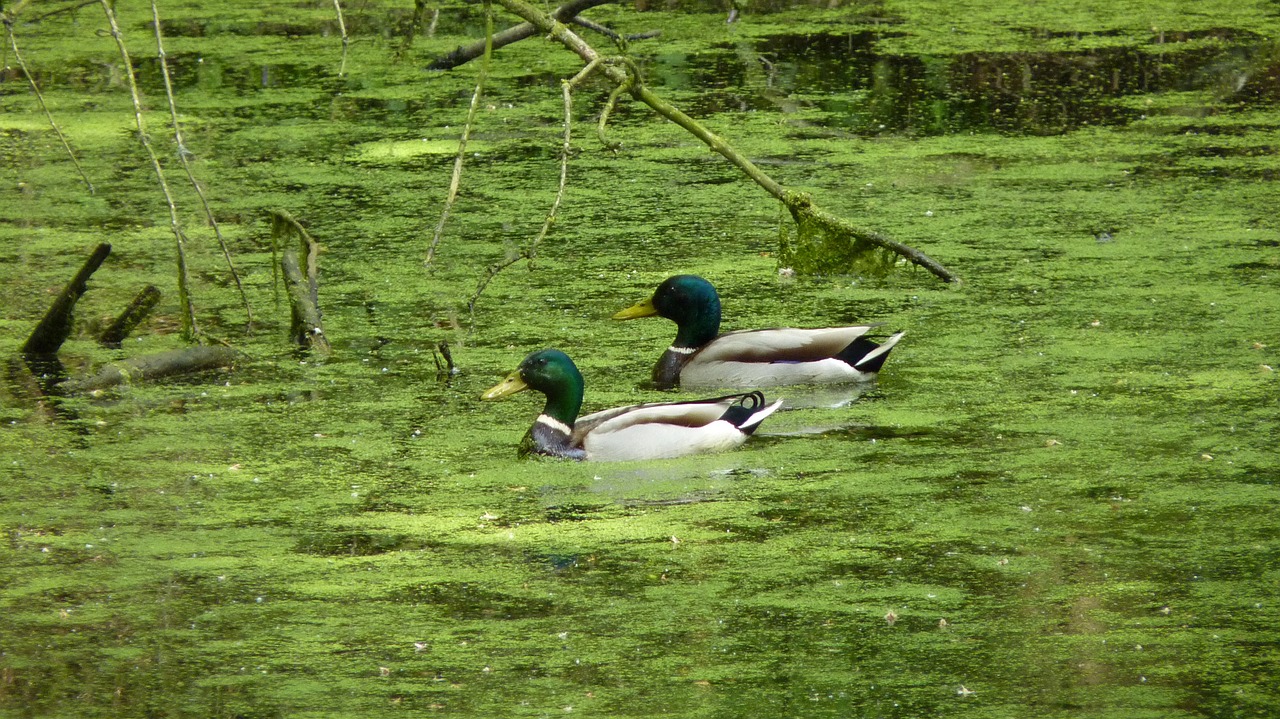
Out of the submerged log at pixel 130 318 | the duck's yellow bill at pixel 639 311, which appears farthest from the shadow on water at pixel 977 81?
the submerged log at pixel 130 318

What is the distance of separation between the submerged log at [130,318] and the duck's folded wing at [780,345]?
207cm

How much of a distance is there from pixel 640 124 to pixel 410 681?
21.9ft

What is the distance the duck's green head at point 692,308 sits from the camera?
6840 millimetres

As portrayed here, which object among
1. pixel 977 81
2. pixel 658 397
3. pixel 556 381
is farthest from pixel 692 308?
pixel 977 81

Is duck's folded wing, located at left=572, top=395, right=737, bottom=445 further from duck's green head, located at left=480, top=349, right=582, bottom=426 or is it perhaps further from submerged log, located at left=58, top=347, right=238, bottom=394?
submerged log, located at left=58, top=347, right=238, bottom=394

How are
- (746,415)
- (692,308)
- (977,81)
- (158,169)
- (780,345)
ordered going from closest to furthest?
(158,169), (746,415), (780,345), (692,308), (977,81)

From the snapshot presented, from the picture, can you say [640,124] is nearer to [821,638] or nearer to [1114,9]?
[1114,9]

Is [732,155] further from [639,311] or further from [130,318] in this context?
[130,318]

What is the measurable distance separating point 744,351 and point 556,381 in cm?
95

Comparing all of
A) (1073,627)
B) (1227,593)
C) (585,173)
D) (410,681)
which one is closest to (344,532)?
(410,681)

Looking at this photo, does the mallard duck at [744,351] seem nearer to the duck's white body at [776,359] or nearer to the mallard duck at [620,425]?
the duck's white body at [776,359]

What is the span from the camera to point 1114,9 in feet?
43.0

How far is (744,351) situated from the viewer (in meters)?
6.68

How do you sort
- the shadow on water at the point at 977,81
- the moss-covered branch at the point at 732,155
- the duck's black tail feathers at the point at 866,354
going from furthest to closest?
the shadow on water at the point at 977,81 < the duck's black tail feathers at the point at 866,354 < the moss-covered branch at the point at 732,155
